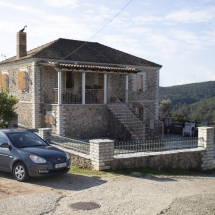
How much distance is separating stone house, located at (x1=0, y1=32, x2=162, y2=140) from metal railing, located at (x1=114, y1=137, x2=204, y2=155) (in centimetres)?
516

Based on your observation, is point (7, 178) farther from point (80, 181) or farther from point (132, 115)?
point (132, 115)

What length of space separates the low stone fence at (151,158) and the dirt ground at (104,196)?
97 cm

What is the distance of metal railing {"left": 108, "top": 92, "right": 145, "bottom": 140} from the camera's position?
1918 centimetres

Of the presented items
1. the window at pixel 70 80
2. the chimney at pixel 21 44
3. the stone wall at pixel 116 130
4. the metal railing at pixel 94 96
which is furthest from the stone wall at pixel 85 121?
the chimney at pixel 21 44

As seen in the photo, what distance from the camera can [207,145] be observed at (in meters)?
14.0

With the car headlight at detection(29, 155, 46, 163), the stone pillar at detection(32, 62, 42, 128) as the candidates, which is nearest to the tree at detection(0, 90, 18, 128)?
the stone pillar at detection(32, 62, 42, 128)

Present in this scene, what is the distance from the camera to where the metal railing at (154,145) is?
39.3 feet

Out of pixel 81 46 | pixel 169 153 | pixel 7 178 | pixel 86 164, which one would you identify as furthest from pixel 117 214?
pixel 81 46

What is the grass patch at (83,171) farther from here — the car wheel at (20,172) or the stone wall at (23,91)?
the stone wall at (23,91)

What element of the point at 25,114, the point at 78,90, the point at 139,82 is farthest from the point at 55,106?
the point at 139,82

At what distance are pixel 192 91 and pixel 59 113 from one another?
65.5 metres

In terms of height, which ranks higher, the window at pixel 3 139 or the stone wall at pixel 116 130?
the window at pixel 3 139

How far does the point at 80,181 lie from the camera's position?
30.2 feet

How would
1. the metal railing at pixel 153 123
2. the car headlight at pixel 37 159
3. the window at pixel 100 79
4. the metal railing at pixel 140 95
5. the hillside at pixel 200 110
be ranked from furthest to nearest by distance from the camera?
the hillside at pixel 200 110
the metal railing at pixel 140 95
the window at pixel 100 79
the metal railing at pixel 153 123
the car headlight at pixel 37 159
